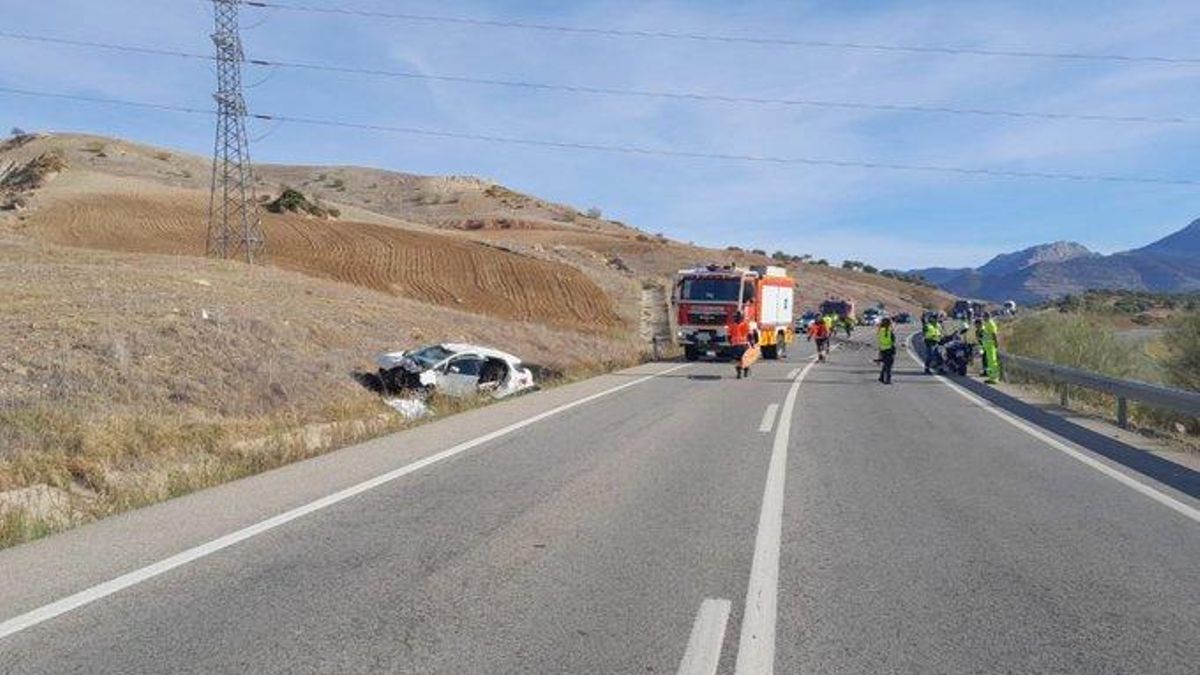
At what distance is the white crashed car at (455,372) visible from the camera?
75.8 feet

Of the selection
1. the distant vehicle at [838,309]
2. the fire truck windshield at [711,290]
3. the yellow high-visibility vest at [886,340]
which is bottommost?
the yellow high-visibility vest at [886,340]

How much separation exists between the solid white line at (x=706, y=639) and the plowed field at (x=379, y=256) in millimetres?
43985

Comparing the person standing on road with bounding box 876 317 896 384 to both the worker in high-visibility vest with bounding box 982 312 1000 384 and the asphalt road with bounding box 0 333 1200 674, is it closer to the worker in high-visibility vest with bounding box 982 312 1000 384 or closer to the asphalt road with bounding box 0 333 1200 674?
the worker in high-visibility vest with bounding box 982 312 1000 384

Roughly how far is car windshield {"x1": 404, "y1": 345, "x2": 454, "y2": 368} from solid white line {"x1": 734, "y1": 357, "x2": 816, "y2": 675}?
12891 millimetres

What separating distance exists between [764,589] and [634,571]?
87 centimetres

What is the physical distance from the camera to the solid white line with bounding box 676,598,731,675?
535 cm

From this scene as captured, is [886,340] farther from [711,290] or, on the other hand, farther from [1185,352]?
[711,290]

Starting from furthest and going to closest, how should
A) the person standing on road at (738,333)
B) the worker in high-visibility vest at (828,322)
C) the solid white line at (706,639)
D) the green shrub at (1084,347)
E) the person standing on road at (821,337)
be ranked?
the worker in high-visibility vest at (828,322), the person standing on road at (821,337), the person standing on road at (738,333), the green shrub at (1084,347), the solid white line at (706,639)

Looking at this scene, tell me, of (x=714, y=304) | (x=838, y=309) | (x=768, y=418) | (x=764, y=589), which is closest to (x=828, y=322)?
(x=714, y=304)

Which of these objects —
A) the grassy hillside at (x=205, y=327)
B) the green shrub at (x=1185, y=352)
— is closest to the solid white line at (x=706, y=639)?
the grassy hillside at (x=205, y=327)

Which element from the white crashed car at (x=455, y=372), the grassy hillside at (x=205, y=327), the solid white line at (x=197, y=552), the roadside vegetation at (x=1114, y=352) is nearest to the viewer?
the solid white line at (x=197, y=552)

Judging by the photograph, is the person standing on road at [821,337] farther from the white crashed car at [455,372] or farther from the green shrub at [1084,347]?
the white crashed car at [455,372]

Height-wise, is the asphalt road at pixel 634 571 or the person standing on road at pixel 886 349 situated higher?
the person standing on road at pixel 886 349

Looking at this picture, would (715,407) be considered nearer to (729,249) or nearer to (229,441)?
(229,441)
